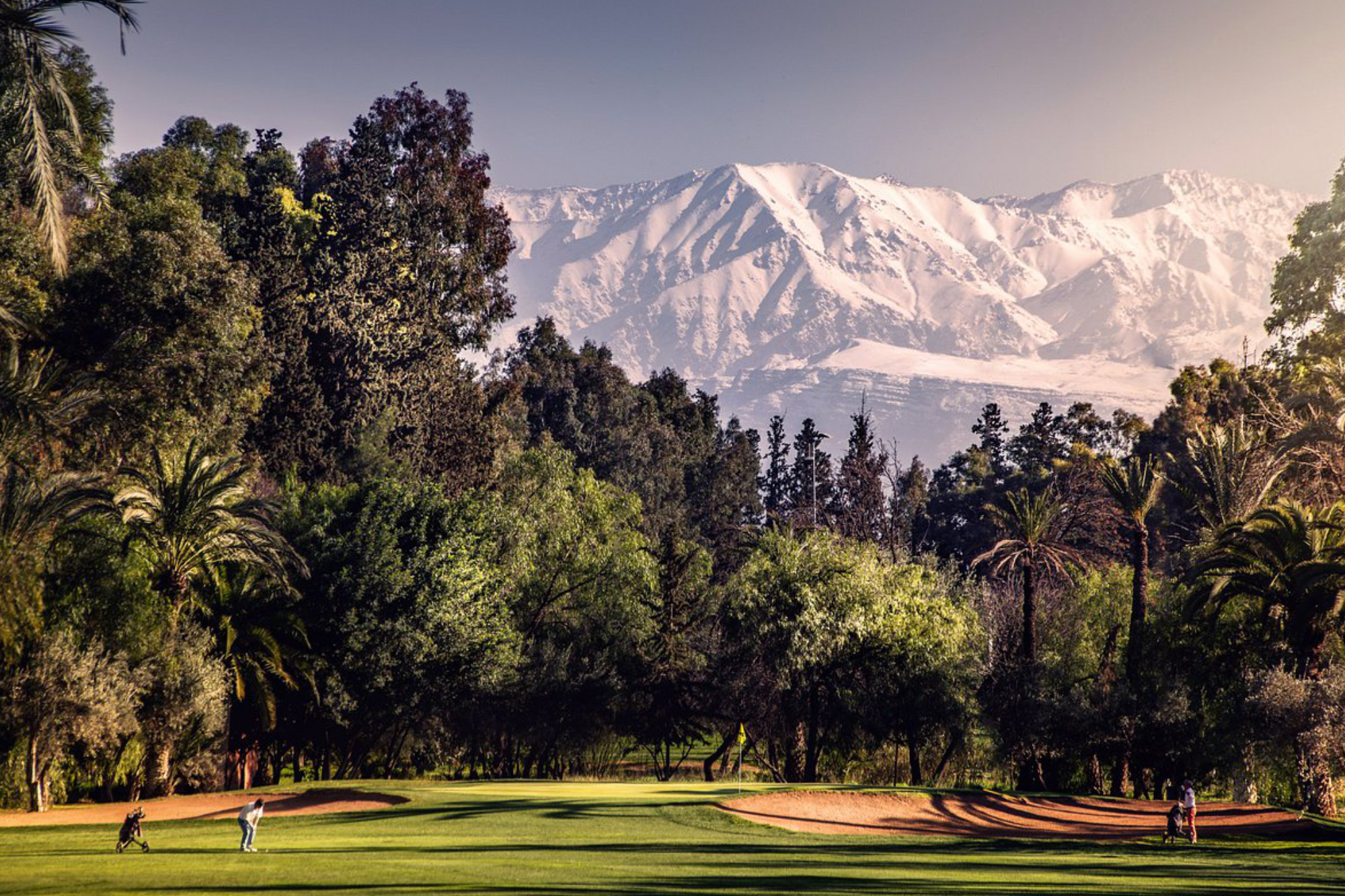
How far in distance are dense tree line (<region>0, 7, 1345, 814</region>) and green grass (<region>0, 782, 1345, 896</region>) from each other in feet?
29.3

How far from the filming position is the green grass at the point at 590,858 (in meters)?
20.7

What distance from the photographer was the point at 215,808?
35.3 metres

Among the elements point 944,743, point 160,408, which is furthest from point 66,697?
point 944,743

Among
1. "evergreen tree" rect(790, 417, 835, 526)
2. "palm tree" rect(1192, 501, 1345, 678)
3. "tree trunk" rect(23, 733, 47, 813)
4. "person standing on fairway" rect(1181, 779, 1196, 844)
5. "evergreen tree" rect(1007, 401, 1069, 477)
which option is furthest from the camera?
"evergreen tree" rect(1007, 401, 1069, 477)

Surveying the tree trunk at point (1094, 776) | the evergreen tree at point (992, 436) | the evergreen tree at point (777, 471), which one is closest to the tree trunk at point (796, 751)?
the tree trunk at point (1094, 776)

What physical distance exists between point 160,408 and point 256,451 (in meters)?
13.5

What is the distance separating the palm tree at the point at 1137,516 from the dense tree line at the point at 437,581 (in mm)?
169

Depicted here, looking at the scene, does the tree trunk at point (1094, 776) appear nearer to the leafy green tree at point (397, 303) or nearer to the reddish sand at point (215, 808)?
the reddish sand at point (215, 808)

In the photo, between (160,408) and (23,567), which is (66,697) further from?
(160,408)

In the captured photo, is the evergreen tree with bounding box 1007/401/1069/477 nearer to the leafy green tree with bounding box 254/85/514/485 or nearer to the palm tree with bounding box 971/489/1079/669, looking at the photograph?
the leafy green tree with bounding box 254/85/514/485

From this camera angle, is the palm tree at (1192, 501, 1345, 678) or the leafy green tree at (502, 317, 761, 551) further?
the leafy green tree at (502, 317, 761, 551)

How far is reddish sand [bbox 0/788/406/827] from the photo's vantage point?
34062mm

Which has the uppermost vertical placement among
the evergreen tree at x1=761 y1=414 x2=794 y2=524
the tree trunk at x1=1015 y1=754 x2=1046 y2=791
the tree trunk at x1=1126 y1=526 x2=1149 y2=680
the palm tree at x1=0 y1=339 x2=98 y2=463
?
the evergreen tree at x1=761 y1=414 x2=794 y2=524

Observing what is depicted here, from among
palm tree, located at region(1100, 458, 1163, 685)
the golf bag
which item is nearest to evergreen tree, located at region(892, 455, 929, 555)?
palm tree, located at region(1100, 458, 1163, 685)
